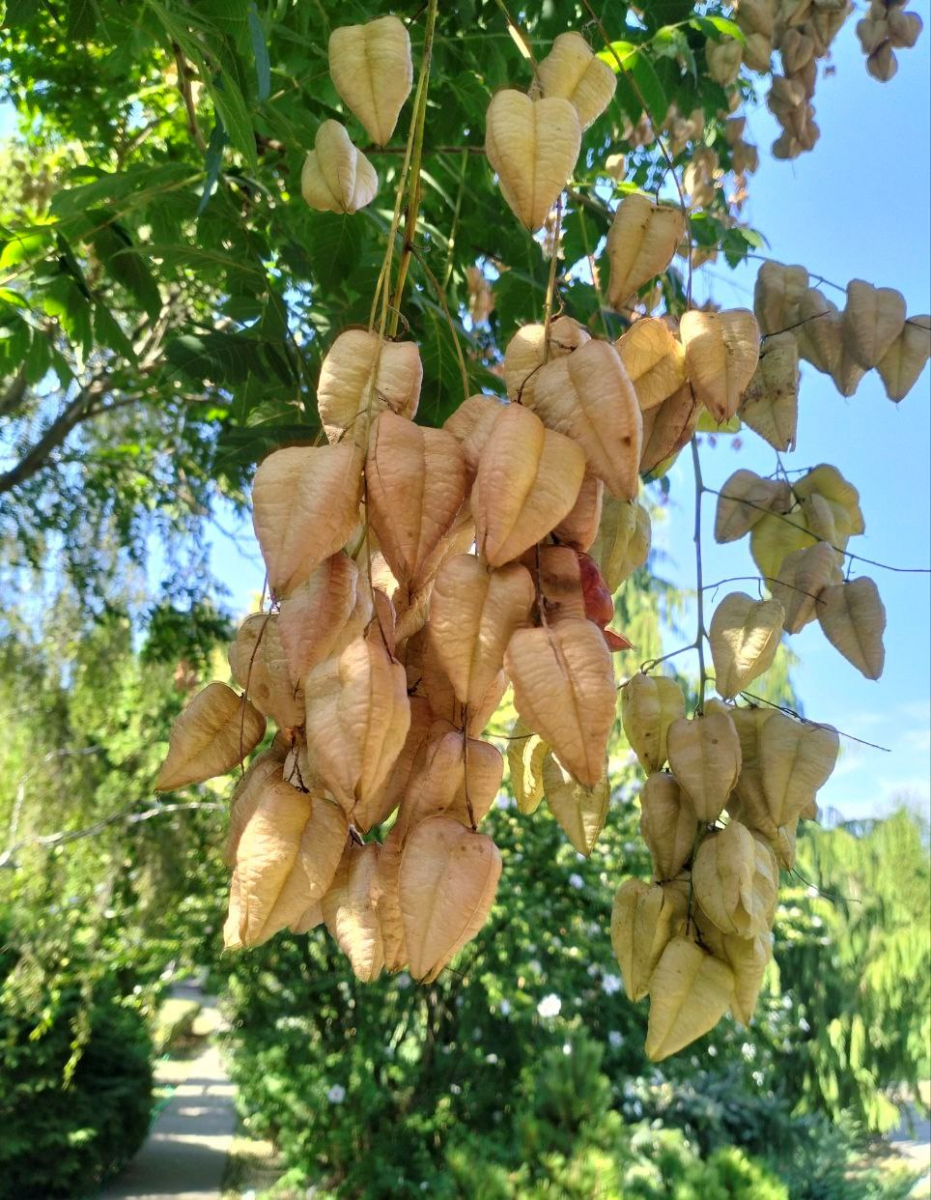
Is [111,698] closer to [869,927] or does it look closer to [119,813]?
[119,813]

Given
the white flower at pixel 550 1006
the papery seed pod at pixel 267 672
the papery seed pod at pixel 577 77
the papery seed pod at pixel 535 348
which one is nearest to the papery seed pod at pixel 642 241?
the papery seed pod at pixel 577 77

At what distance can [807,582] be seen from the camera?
35.3 inches

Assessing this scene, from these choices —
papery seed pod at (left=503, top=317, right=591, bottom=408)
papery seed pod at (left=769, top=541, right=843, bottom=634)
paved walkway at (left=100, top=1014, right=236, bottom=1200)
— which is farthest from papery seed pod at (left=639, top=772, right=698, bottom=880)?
paved walkway at (left=100, top=1014, right=236, bottom=1200)

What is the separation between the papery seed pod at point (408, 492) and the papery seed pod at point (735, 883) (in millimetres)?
305

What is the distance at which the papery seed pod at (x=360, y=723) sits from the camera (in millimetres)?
482

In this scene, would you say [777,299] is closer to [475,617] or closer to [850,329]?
[850,329]

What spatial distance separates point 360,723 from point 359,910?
13 centimetres

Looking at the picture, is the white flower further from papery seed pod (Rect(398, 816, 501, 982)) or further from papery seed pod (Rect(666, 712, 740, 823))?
papery seed pod (Rect(398, 816, 501, 982))

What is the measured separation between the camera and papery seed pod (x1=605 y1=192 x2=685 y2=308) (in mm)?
769

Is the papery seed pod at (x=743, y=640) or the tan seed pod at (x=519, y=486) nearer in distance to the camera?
the tan seed pod at (x=519, y=486)

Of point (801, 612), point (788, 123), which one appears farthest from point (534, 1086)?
point (801, 612)

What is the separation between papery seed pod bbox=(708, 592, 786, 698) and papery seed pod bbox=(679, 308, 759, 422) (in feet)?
0.64

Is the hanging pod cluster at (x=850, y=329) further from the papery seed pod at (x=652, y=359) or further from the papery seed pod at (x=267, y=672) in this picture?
the papery seed pod at (x=267, y=672)

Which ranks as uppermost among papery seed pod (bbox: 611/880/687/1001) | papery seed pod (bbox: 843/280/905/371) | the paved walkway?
papery seed pod (bbox: 843/280/905/371)
